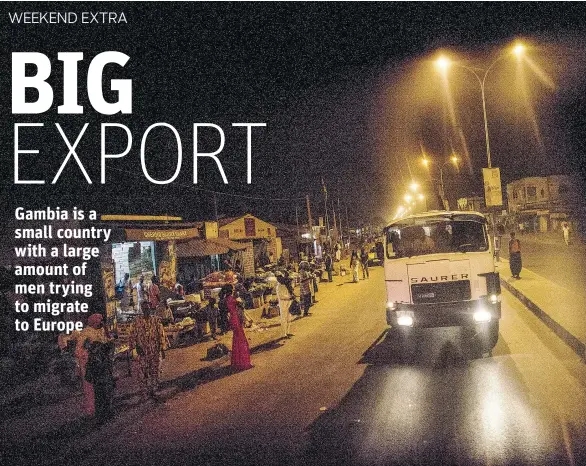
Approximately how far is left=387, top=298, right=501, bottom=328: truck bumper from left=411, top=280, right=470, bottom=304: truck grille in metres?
0.10

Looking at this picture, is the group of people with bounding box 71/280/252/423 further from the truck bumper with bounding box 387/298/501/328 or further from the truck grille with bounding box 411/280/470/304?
the truck grille with bounding box 411/280/470/304

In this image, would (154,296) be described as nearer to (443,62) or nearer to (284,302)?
(284,302)

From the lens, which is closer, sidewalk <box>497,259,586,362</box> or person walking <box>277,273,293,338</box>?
sidewalk <box>497,259,586,362</box>

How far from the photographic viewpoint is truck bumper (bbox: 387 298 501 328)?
917cm

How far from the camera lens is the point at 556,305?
1244cm

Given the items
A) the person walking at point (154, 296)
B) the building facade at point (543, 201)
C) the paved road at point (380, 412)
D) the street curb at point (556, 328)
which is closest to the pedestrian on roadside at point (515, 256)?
the street curb at point (556, 328)

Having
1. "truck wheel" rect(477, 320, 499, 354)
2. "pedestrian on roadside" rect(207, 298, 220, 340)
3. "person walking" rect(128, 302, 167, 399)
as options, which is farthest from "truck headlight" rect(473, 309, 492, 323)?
"pedestrian on roadside" rect(207, 298, 220, 340)

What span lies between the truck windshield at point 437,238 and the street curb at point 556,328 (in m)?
2.21

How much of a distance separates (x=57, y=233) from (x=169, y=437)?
18.5 ft

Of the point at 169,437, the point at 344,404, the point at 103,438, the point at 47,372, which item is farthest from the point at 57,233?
the point at 344,404

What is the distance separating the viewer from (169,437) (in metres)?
6.31

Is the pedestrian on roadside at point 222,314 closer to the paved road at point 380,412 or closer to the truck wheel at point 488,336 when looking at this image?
the paved road at point 380,412

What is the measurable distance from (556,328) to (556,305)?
230 cm

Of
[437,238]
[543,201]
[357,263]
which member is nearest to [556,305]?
[437,238]
